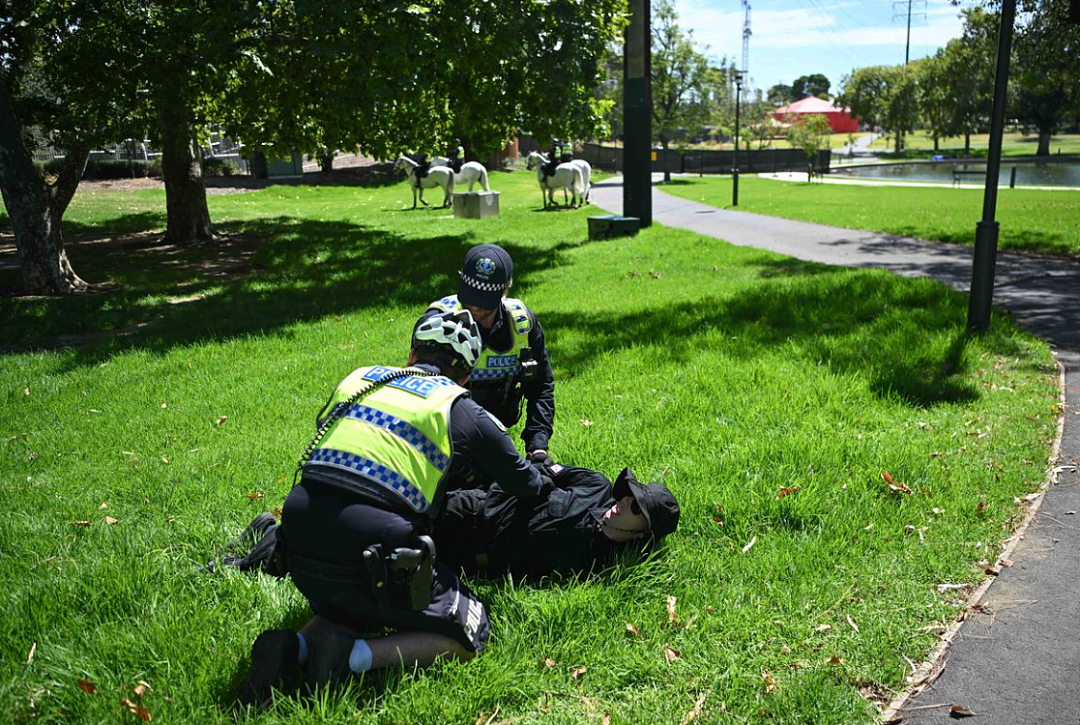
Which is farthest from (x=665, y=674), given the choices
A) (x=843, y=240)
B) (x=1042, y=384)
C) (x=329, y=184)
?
(x=329, y=184)

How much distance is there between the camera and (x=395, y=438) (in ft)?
10.0

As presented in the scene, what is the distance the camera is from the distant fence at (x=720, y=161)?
60.1 metres

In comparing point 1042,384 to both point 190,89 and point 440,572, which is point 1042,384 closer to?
point 440,572

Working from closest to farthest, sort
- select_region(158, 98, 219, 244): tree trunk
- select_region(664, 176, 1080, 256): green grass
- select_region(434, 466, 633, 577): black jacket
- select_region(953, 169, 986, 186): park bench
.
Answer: select_region(434, 466, 633, 577): black jacket → select_region(664, 176, 1080, 256): green grass → select_region(158, 98, 219, 244): tree trunk → select_region(953, 169, 986, 186): park bench

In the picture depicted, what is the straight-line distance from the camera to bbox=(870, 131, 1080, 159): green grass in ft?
240

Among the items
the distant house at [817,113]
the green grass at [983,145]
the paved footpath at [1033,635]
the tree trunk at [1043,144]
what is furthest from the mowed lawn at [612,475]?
the distant house at [817,113]

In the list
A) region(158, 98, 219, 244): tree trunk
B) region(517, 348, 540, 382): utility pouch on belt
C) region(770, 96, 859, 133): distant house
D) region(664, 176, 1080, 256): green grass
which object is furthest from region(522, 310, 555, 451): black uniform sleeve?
region(770, 96, 859, 133): distant house

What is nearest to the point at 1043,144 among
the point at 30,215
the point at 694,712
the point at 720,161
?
the point at 720,161

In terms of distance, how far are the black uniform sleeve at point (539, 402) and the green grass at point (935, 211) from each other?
13.0m

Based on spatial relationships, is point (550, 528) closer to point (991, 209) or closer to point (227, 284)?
point (991, 209)

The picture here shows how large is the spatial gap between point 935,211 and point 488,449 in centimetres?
2225

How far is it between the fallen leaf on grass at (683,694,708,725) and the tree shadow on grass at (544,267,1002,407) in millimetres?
3979

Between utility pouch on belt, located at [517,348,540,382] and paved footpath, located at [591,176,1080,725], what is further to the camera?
utility pouch on belt, located at [517,348,540,382]

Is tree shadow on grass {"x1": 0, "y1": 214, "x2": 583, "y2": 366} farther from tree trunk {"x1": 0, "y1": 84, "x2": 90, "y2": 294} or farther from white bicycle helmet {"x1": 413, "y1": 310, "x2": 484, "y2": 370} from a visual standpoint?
white bicycle helmet {"x1": 413, "y1": 310, "x2": 484, "y2": 370}
